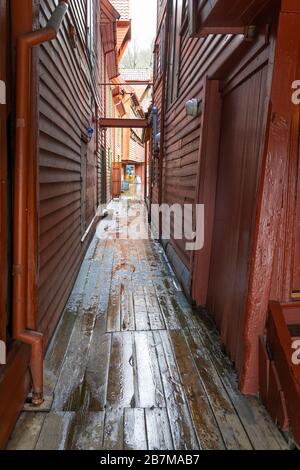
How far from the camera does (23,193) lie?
1.87 m

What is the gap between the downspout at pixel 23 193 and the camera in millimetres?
1800

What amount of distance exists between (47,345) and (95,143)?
626 centimetres

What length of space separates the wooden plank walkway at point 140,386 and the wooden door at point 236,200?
30 centimetres

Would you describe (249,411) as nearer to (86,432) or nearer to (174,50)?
(86,432)

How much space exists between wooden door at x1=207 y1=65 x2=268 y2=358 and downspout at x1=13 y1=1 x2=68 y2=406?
1.31 metres

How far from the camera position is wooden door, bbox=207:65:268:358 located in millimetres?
2291

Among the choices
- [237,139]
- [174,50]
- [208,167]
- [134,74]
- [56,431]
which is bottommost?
[56,431]

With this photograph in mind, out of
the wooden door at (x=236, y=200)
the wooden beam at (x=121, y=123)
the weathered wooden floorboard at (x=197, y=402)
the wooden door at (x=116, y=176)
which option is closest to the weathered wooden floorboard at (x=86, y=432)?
the weathered wooden floorboard at (x=197, y=402)

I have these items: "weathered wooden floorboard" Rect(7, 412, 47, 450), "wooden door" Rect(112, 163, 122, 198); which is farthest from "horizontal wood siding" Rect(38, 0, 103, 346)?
"wooden door" Rect(112, 163, 122, 198)

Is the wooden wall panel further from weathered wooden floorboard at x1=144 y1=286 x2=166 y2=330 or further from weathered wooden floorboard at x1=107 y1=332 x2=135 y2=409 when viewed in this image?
weathered wooden floorboard at x1=144 y1=286 x2=166 y2=330

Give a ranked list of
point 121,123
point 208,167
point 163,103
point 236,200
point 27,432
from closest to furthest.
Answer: point 27,432 < point 236,200 < point 208,167 < point 163,103 < point 121,123

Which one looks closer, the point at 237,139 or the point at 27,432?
Answer: the point at 27,432

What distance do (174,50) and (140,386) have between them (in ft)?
17.5

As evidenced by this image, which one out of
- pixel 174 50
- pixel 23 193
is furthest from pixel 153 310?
pixel 174 50
